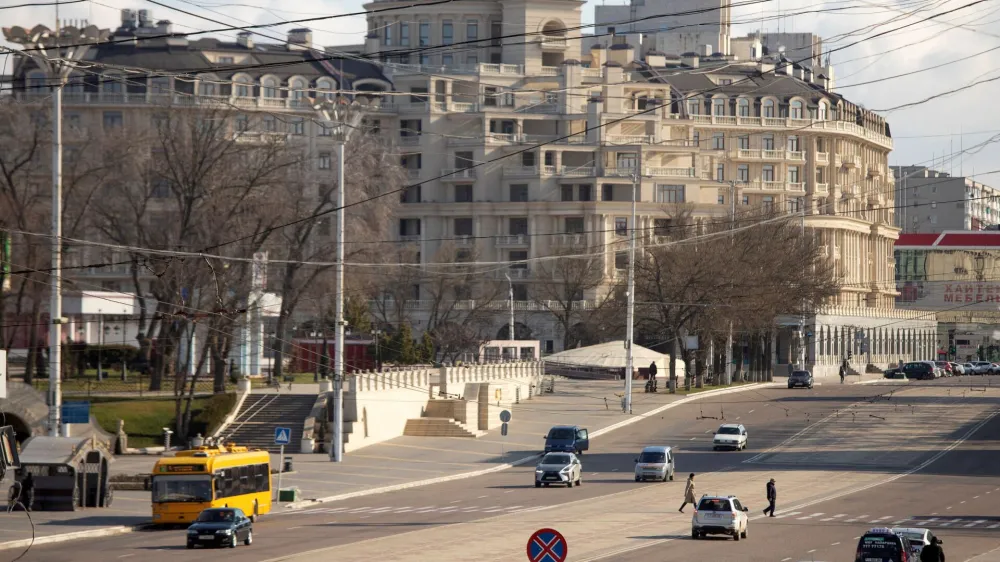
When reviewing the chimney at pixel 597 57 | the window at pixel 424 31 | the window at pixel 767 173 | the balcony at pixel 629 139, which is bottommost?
the window at pixel 767 173

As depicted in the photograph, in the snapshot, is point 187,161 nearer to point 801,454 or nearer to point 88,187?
point 88,187

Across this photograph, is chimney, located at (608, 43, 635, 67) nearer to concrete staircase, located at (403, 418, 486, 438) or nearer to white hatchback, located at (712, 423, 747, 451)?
concrete staircase, located at (403, 418, 486, 438)

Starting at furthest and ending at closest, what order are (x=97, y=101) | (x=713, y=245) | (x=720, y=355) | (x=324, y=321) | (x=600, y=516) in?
(x=97, y=101) < (x=720, y=355) < (x=713, y=245) < (x=324, y=321) < (x=600, y=516)

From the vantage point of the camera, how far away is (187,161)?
74.2 metres

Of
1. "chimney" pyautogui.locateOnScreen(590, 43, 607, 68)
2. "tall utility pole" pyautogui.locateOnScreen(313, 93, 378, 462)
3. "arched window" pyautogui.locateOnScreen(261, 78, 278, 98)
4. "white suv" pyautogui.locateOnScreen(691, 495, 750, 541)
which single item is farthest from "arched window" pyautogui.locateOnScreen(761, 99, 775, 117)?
"white suv" pyautogui.locateOnScreen(691, 495, 750, 541)

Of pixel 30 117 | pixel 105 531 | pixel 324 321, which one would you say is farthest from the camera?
pixel 324 321

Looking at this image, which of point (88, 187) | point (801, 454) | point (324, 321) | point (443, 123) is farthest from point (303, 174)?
point (443, 123)

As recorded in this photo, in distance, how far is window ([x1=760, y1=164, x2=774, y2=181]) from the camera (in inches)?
6437

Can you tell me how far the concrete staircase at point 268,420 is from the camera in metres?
67.2

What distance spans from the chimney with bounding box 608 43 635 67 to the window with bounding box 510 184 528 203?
1836cm

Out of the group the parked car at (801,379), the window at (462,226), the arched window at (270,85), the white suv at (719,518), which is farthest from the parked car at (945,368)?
the white suv at (719,518)

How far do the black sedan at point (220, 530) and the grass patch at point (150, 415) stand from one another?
2770 centimetres

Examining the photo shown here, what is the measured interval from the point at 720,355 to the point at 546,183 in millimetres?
37944

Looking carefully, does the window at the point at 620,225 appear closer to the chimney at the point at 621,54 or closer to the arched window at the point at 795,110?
the chimney at the point at 621,54
